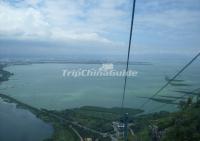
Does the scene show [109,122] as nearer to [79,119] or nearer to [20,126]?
[79,119]

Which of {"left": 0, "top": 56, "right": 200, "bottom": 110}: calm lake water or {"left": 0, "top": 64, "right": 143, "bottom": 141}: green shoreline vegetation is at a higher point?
{"left": 0, "top": 56, "right": 200, "bottom": 110}: calm lake water

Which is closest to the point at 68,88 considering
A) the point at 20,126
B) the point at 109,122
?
the point at 20,126

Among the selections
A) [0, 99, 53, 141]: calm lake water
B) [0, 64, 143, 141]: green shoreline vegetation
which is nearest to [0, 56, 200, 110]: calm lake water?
[0, 64, 143, 141]: green shoreline vegetation

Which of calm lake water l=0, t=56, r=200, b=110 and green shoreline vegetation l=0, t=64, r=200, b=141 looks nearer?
green shoreline vegetation l=0, t=64, r=200, b=141

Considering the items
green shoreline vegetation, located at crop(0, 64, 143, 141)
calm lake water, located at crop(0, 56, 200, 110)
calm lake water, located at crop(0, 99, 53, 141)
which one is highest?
calm lake water, located at crop(0, 56, 200, 110)

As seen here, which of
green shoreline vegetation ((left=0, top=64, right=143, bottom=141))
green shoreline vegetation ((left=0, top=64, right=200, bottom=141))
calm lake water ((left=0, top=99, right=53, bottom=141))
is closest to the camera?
green shoreline vegetation ((left=0, top=64, right=200, bottom=141))

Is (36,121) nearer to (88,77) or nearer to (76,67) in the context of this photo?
(76,67)

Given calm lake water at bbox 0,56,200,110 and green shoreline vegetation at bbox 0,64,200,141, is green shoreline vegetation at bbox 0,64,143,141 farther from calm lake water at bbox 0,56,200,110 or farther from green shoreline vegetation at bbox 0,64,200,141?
calm lake water at bbox 0,56,200,110

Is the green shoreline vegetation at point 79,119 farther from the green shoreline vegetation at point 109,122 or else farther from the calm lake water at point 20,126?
the calm lake water at point 20,126
